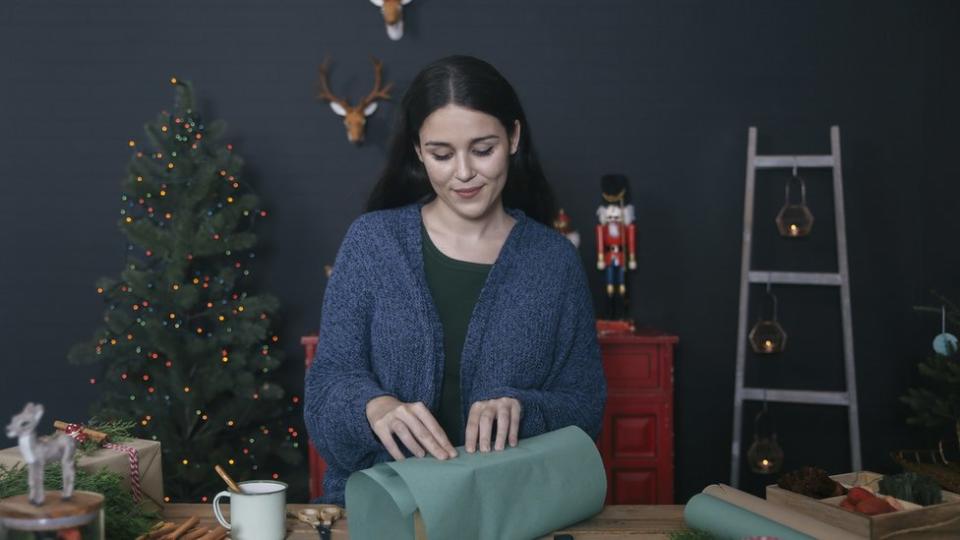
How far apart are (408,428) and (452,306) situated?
1.68ft

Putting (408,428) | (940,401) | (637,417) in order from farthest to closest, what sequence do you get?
(637,417), (940,401), (408,428)

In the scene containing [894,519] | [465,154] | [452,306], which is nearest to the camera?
[894,519]

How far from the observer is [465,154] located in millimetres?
1952

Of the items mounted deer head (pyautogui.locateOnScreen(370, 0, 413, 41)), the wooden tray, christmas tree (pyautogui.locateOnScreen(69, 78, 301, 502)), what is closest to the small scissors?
the wooden tray

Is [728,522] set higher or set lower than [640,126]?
lower

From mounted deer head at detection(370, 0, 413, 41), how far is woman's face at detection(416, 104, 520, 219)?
100 inches

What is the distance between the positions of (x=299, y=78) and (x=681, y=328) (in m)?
2.21

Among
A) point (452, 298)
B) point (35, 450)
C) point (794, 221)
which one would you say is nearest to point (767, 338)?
point (794, 221)

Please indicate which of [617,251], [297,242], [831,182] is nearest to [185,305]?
[297,242]

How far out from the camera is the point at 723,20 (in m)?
4.54

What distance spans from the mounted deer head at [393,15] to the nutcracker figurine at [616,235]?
1223mm

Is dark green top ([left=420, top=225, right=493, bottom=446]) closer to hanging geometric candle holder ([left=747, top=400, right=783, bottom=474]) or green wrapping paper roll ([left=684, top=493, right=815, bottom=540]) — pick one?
green wrapping paper roll ([left=684, top=493, right=815, bottom=540])

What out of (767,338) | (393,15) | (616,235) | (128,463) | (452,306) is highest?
(393,15)

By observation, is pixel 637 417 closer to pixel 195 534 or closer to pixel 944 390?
pixel 944 390
